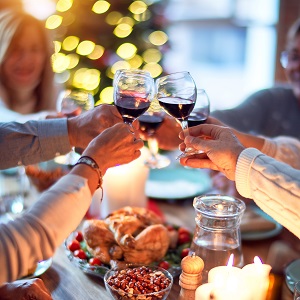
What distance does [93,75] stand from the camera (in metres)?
3.57

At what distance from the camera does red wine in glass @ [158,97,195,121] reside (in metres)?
1.33

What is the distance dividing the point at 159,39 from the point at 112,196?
2.23 meters

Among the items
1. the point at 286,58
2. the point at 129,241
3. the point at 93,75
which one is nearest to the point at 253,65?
the point at 93,75

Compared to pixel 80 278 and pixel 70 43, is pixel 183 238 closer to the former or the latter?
pixel 80 278

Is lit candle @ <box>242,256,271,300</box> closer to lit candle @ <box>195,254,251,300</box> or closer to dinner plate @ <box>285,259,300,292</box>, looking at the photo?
lit candle @ <box>195,254,251,300</box>

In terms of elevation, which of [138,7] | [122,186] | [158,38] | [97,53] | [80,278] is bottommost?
[80,278]

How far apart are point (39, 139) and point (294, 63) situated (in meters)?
1.51

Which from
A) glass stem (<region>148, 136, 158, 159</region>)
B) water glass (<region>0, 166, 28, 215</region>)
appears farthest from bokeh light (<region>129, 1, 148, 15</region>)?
glass stem (<region>148, 136, 158, 159</region>)

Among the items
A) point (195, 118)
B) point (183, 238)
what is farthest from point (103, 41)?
point (183, 238)

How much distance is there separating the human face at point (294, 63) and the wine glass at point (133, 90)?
143 cm

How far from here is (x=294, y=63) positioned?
2.54m

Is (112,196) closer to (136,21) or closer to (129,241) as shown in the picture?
(129,241)

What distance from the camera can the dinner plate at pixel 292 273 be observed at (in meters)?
1.27

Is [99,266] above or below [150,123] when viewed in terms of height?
below
